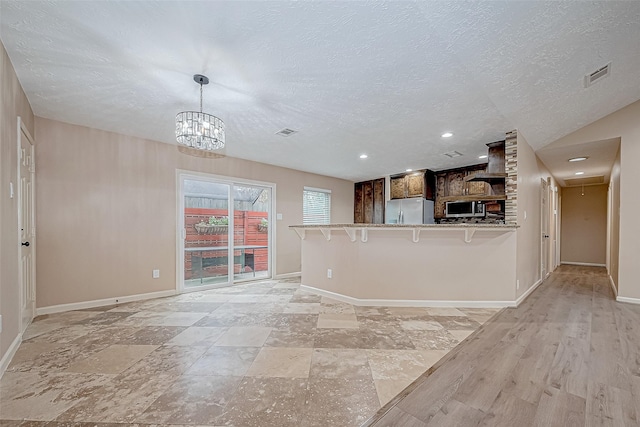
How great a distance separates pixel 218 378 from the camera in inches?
75.8

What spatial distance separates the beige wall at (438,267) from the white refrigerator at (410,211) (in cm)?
216

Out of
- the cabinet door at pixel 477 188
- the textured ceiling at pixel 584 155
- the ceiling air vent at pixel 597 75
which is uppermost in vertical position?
the ceiling air vent at pixel 597 75

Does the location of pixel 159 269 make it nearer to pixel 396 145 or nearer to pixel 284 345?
pixel 284 345

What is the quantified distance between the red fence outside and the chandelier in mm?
2257

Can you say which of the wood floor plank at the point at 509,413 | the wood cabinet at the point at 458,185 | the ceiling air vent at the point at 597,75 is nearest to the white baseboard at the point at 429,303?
the wood floor plank at the point at 509,413

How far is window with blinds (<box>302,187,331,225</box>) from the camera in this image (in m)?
6.26

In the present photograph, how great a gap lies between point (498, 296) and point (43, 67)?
5326mm

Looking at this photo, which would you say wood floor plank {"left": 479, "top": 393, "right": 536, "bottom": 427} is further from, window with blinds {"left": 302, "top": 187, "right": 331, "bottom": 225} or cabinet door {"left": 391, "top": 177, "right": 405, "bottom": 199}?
cabinet door {"left": 391, "top": 177, "right": 405, "bottom": 199}

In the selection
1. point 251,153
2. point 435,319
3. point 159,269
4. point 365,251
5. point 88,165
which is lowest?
point 435,319

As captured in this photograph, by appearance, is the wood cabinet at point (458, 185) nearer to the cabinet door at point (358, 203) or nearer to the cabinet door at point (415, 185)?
the cabinet door at point (415, 185)

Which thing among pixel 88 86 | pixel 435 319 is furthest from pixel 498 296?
pixel 88 86

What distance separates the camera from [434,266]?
3676mm

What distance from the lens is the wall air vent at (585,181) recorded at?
260 inches

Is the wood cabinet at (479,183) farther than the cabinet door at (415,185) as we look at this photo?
No
